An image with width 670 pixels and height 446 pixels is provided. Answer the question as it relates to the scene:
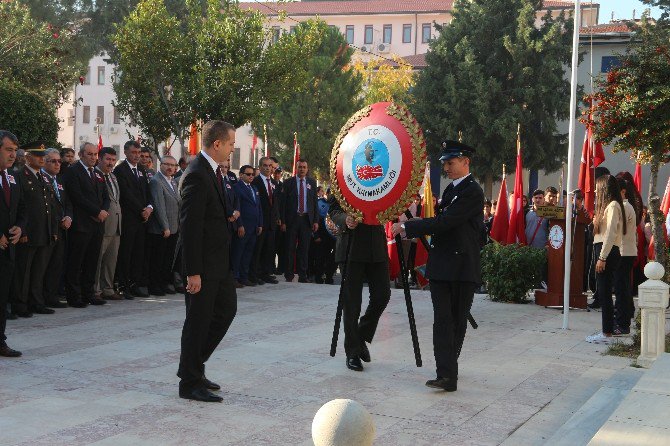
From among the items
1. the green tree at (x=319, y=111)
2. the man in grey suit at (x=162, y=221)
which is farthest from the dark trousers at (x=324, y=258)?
the green tree at (x=319, y=111)

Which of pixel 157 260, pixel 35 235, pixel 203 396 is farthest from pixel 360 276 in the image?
pixel 157 260

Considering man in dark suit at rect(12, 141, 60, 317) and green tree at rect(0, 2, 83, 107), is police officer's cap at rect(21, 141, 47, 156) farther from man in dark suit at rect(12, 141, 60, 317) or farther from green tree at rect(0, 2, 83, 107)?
green tree at rect(0, 2, 83, 107)

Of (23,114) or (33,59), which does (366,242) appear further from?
(33,59)

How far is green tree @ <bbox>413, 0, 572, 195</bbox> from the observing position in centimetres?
4672

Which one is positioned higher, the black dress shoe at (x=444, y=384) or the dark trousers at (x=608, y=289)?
the dark trousers at (x=608, y=289)

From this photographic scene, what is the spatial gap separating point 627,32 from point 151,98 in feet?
87.4

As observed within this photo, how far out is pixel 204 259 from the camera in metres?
7.34

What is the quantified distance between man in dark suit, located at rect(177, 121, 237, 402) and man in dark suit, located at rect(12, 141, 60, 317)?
15.0 ft

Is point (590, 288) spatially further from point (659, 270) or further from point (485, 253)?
point (659, 270)

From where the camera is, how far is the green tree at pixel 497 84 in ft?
153

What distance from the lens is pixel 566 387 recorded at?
841 cm

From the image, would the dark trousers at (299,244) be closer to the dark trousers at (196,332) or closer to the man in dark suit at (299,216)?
the man in dark suit at (299,216)

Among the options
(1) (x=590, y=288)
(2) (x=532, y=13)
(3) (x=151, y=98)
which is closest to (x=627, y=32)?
(2) (x=532, y=13)

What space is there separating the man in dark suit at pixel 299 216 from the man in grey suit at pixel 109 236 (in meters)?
4.21
